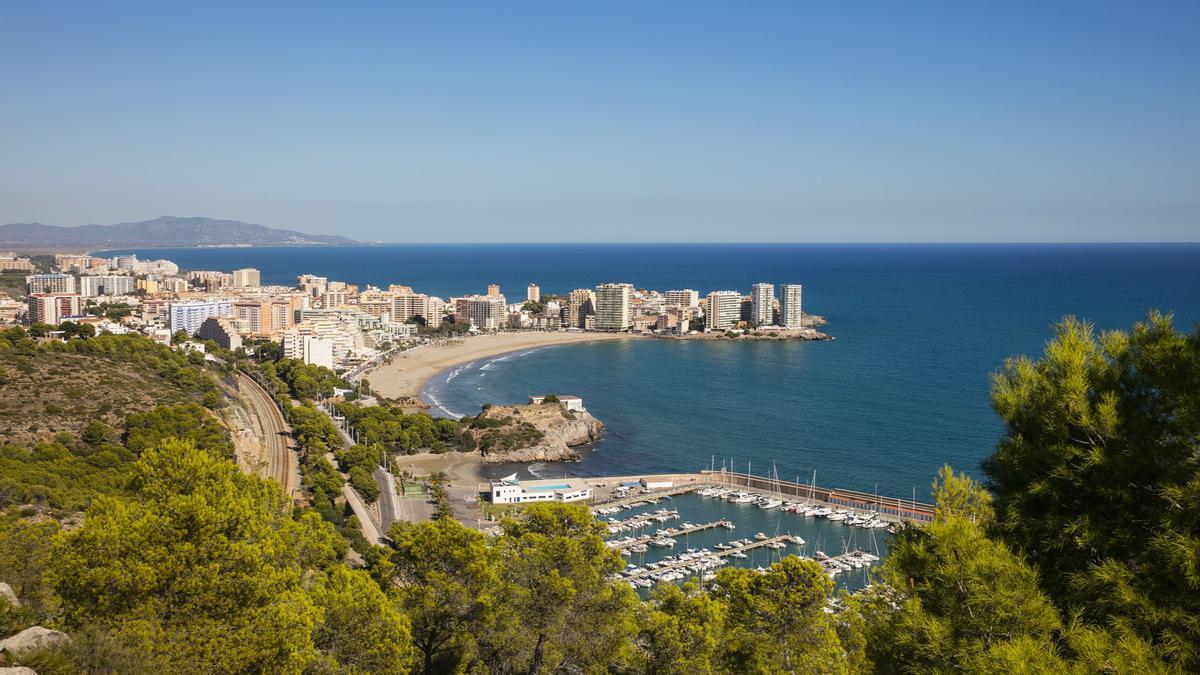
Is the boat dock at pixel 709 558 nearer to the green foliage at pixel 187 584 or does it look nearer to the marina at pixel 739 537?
the marina at pixel 739 537

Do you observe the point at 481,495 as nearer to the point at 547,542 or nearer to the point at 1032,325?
the point at 547,542

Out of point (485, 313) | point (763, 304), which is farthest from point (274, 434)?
point (763, 304)

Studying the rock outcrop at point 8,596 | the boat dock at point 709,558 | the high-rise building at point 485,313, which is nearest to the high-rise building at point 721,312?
the high-rise building at point 485,313

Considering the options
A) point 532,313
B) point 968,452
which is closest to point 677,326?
point 532,313

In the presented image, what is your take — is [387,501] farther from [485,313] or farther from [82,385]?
[485,313]

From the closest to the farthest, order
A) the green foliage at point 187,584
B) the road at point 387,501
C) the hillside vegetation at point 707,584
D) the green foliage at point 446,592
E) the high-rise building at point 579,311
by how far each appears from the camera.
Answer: the hillside vegetation at point 707,584 < the green foliage at point 187,584 < the green foliage at point 446,592 < the road at point 387,501 < the high-rise building at point 579,311
